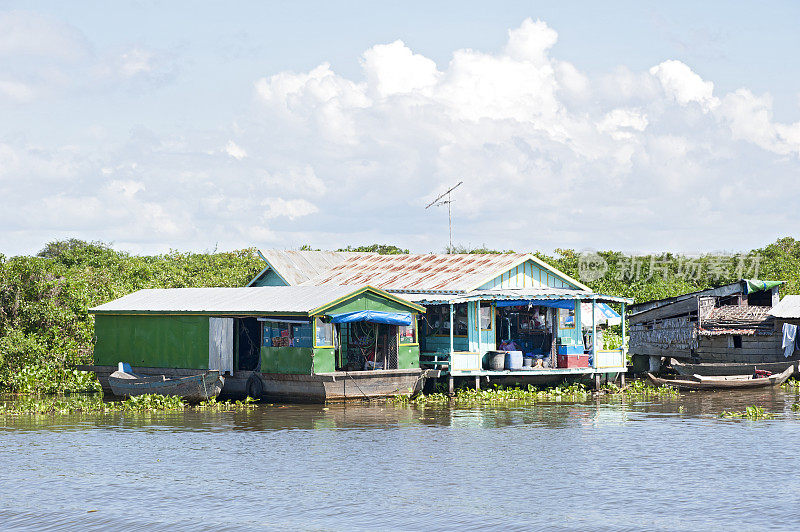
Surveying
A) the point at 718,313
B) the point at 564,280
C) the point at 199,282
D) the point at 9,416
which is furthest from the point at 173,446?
the point at 199,282

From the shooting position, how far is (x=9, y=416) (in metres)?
27.5

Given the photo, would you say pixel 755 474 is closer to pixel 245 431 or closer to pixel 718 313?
pixel 245 431

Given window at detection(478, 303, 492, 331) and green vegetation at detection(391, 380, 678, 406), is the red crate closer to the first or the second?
green vegetation at detection(391, 380, 678, 406)

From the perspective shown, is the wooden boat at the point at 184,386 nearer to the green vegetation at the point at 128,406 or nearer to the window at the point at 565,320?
the green vegetation at the point at 128,406

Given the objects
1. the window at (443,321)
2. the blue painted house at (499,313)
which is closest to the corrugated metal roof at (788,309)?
the blue painted house at (499,313)

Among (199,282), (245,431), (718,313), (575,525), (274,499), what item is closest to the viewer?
(575,525)

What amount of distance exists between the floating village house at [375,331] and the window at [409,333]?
35mm

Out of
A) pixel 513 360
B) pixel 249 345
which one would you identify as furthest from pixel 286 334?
pixel 513 360

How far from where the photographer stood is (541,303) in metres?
32.2

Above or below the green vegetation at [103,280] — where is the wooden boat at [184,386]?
below

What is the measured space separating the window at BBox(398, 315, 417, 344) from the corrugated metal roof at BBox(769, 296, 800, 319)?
13407 millimetres

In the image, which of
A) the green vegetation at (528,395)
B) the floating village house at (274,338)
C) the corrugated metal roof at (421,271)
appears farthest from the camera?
the corrugated metal roof at (421,271)

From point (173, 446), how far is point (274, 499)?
575cm

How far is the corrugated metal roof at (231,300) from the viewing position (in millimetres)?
29281
